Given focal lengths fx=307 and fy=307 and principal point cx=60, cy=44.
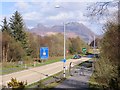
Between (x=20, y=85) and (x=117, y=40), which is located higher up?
(x=117, y=40)

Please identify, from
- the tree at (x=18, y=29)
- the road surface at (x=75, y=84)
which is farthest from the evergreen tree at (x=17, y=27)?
the road surface at (x=75, y=84)

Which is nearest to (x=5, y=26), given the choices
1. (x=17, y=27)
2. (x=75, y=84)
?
(x=17, y=27)

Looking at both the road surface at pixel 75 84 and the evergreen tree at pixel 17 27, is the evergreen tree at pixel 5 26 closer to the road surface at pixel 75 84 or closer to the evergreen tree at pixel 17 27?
the evergreen tree at pixel 17 27

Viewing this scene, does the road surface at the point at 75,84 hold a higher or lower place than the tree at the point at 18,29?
lower

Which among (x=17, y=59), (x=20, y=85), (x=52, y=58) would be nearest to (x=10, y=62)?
(x=17, y=59)

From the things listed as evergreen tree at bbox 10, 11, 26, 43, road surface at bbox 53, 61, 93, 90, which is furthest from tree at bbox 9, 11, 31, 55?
road surface at bbox 53, 61, 93, 90

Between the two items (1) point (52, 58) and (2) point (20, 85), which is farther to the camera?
(1) point (52, 58)

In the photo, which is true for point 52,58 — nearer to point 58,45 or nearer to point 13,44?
point 58,45

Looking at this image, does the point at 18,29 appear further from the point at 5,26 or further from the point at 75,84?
the point at 75,84

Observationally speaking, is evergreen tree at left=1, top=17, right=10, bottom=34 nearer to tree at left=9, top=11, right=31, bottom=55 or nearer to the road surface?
tree at left=9, top=11, right=31, bottom=55

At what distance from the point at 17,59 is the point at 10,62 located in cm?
294

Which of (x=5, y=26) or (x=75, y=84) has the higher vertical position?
(x=5, y=26)

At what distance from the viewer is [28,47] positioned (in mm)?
64688

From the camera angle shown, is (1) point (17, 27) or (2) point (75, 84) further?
(1) point (17, 27)
